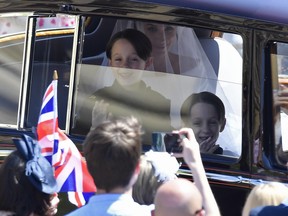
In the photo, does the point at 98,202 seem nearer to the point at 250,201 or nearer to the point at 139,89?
the point at 250,201

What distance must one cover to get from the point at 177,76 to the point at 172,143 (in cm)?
65

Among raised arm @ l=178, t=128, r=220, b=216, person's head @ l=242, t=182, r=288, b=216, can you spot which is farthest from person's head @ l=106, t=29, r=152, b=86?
person's head @ l=242, t=182, r=288, b=216

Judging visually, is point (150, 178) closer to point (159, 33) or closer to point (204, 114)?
point (204, 114)

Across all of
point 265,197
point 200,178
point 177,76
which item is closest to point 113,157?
point 200,178

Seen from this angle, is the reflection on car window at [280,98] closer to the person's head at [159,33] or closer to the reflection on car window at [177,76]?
the reflection on car window at [177,76]

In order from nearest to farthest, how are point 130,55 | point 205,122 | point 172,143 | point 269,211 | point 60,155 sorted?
point 269,211 → point 60,155 → point 172,143 → point 205,122 → point 130,55

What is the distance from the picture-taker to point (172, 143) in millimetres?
3971

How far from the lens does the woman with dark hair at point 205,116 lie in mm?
4375

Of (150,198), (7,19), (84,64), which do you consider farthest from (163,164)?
(7,19)

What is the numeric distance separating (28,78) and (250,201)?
1.76 meters

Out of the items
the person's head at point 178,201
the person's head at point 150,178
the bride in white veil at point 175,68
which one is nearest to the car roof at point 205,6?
the bride in white veil at point 175,68

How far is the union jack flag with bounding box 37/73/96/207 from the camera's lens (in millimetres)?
3750

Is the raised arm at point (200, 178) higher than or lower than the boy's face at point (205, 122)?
lower

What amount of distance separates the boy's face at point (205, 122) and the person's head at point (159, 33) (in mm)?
429
